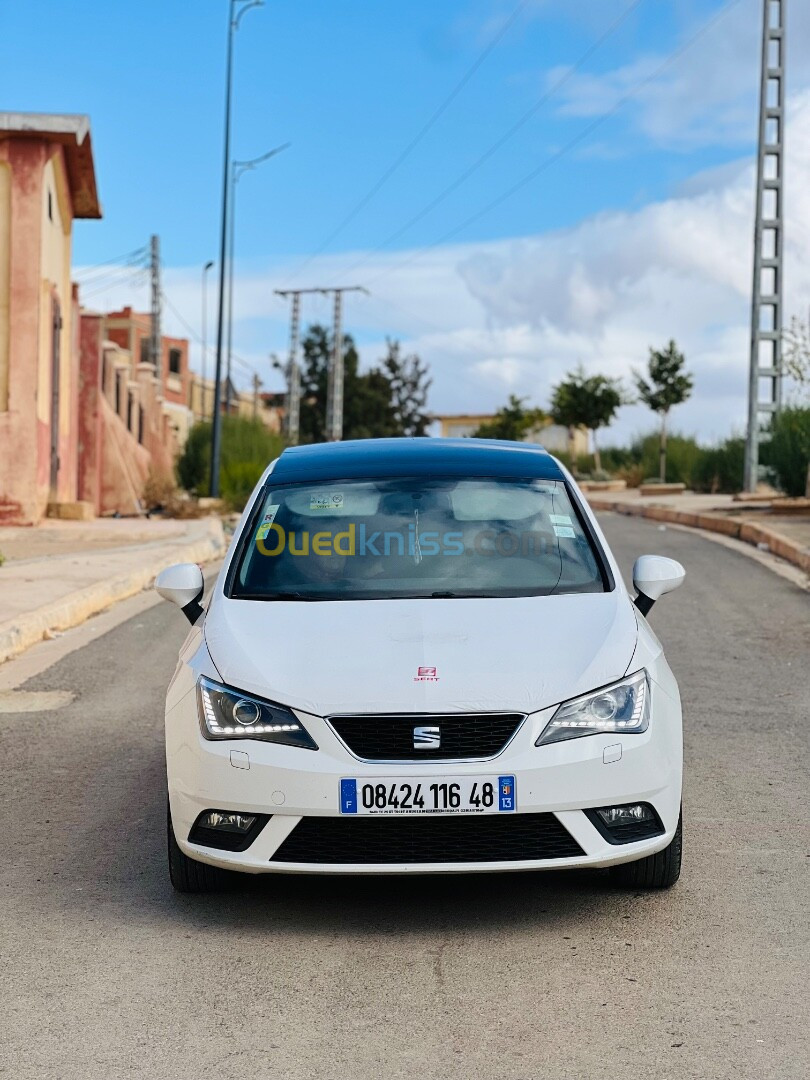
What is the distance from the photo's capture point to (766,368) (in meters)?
31.0

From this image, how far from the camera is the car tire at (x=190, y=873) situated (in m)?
4.66

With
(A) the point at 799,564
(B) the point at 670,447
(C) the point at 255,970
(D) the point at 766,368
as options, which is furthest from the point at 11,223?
(B) the point at 670,447

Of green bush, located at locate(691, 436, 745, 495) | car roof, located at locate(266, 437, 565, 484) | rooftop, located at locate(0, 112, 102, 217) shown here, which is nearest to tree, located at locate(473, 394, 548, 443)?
green bush, located at locate(691, 436, 745, 495)

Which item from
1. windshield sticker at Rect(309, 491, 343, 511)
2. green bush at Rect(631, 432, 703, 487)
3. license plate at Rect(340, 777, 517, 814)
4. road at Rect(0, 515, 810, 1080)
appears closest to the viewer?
road at Rect(0, 515, 810, 1080)

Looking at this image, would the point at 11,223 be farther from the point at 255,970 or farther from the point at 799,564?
the point at 255,970

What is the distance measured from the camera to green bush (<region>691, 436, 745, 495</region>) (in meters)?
37.8

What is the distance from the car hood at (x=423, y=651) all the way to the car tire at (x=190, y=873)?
0.61 m

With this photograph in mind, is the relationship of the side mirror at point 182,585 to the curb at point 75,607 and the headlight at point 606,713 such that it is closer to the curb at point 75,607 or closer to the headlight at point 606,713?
the headlight at point 606,713

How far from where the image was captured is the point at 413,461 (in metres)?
5.94

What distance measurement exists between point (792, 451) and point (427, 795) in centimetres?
2511

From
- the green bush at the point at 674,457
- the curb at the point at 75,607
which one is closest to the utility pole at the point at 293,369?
the green bush at the point at 674,457

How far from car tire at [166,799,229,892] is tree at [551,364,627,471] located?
5095 centimetres

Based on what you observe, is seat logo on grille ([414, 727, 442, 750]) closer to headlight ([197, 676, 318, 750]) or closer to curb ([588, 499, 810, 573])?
headlight ([197, 676, 318, 750])

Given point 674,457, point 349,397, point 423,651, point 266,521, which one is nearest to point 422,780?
point 423,651
